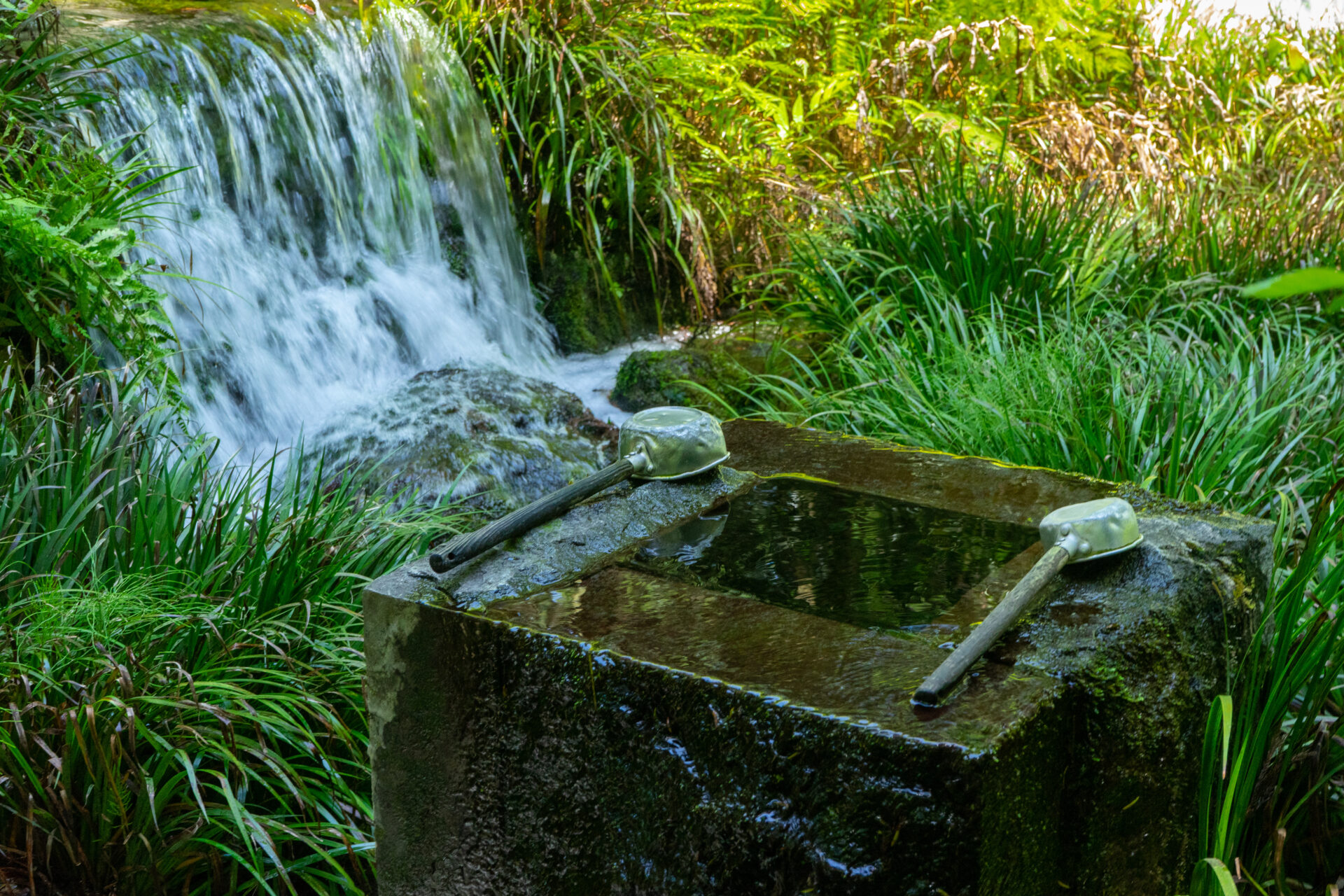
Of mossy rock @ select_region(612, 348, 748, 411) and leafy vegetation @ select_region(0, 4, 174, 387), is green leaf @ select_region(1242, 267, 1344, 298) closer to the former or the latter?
leafy vegetation @ select_region(0, 4, 174, 387)

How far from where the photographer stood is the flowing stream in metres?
4.73

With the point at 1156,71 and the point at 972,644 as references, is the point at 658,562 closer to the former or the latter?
the point at 972,644

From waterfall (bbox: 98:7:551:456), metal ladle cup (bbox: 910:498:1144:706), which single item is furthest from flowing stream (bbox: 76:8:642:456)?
metal ladle cup (bbox: 910:498:1144:706)

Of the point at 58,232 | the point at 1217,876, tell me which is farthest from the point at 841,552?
the point at 58,232

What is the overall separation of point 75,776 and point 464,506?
2.09 metres

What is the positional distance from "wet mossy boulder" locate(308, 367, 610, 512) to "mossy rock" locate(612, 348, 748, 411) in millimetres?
411

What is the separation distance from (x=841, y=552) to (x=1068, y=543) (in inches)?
13.8

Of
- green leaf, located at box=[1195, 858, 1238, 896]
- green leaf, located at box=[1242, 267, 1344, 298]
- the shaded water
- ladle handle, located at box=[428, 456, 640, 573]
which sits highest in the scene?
green leaf, located at box=[1242, 267, 1344, 298]

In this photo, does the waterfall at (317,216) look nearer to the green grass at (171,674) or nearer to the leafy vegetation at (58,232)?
the leafy vegetation at (58,232)

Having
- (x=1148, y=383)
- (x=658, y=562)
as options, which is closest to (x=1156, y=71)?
(x=1148, y=383)

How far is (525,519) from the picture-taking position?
1.75 m

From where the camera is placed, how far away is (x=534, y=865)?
1544mm

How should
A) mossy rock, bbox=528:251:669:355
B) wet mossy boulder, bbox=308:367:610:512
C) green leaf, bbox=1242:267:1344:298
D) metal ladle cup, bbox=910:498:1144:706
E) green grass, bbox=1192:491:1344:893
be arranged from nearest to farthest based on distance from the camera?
green leaf, bbox=1242:267:1344:298 < metal ladle cup, bbox=910:498:1144:706 < green grass, bbox=1192:491:1344:893 < wet mossy boulder, bbox=308:367:610:512 < mossy rock, bbox=528:251:669:355

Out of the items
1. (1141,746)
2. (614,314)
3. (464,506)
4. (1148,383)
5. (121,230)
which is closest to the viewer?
(1141,746)
